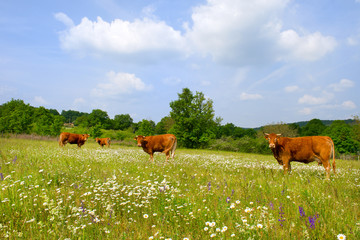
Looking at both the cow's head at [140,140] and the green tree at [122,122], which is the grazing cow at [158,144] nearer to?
the cow's head at [140,140]

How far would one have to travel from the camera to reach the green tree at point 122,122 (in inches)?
5538

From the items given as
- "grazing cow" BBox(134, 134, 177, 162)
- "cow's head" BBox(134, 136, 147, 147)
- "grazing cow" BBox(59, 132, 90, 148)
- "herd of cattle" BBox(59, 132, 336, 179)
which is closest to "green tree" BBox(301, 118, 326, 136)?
"grazing cow" BBox(59, 132, 90, 148)

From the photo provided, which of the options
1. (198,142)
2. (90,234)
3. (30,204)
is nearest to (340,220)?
(90,234)

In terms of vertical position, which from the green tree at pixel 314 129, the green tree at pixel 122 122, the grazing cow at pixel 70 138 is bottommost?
the grazing cow at pixel 70 138

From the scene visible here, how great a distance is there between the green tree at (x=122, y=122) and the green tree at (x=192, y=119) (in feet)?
320

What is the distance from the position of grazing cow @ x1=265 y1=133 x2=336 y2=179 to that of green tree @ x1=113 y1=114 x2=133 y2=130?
139m

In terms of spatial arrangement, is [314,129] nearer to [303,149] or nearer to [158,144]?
[158,144]

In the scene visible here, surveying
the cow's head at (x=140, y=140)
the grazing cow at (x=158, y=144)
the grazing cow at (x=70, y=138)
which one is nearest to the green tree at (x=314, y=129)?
the grazing cow at (x=70, y=138)

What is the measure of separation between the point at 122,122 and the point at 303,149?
15034 cm

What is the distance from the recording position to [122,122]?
5945 inches

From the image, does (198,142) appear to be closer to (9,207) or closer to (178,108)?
(178,108)

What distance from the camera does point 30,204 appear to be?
12.2ft

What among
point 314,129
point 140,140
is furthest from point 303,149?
point 314,129

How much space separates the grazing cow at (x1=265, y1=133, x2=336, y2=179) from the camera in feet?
27.7
